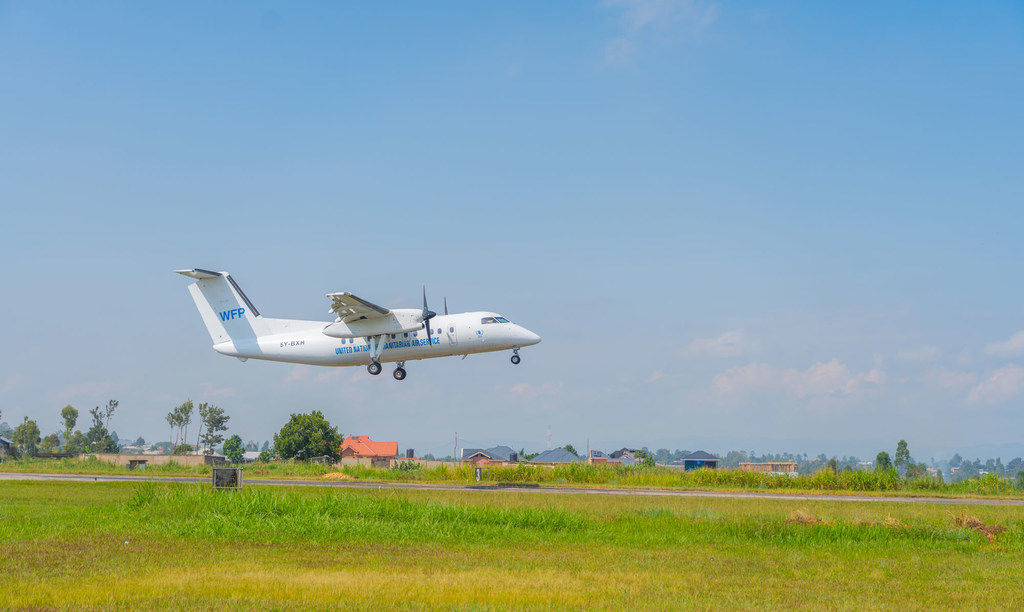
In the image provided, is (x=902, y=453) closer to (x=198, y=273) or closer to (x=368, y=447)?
(x=368, y=447)

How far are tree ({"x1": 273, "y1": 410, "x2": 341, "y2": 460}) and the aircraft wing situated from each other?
5439cm

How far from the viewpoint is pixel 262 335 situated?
4762 cm

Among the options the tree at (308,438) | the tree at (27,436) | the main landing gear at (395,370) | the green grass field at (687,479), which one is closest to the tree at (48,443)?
the tree at (27,436)

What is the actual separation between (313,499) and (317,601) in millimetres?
11537

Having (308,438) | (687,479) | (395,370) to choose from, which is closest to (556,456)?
(308,438)

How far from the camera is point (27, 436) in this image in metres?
157

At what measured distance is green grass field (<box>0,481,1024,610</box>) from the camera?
13.0m

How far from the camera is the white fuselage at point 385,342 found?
141 ft

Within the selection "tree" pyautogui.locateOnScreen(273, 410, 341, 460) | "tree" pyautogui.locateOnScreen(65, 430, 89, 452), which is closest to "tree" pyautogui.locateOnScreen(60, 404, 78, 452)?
"tree" pyautogui.locateOnScreen(65, 430, 89, 452)

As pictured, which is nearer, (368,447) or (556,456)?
(556,456)

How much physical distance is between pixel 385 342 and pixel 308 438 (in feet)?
180

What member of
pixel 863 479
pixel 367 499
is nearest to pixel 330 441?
pixel 863 479

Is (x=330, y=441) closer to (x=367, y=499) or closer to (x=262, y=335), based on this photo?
(x=262, y=335)

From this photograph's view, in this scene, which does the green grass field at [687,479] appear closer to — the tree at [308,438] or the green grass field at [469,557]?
the green grass field at [469,557]
